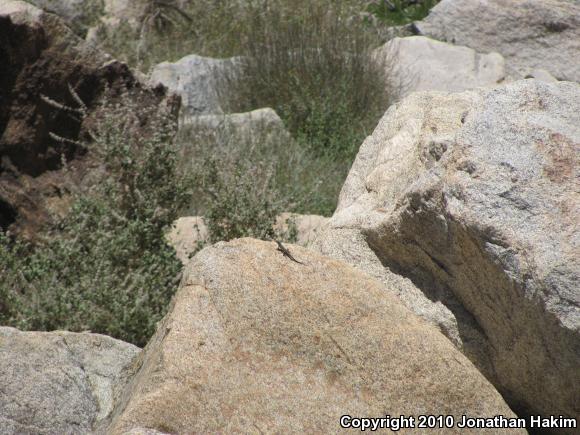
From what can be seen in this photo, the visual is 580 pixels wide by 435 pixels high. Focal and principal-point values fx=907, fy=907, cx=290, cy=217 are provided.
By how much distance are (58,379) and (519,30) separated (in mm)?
7581

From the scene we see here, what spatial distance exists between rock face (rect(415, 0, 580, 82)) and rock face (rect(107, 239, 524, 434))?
6.70 metres

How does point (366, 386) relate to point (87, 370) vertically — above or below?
above

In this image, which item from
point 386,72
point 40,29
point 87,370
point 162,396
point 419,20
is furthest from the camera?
point 419,20

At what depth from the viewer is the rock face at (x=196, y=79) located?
7.60 m

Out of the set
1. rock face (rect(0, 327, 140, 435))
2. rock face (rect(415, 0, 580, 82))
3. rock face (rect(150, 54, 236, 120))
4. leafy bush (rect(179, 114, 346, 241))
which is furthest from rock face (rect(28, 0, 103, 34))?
rock face (rect(0, 327, 140, 435))

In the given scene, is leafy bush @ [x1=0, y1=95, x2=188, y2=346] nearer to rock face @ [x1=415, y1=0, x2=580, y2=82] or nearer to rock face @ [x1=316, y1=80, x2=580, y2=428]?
rock face @ [x1=316, y1=80, x2=580, y2=428]

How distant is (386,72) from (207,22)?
2.71 m

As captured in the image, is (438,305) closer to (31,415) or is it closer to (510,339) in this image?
(510,339)

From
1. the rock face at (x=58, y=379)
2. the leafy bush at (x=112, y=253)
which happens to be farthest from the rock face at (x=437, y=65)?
the rock face at (x=58, y=379)

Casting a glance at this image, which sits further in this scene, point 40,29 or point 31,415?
point 40,29

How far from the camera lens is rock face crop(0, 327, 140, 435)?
2.63 meters

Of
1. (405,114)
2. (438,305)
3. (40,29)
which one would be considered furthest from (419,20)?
(438,305)

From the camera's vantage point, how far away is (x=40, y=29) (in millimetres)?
4551

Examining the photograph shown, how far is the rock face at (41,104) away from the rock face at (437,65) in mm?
3552
